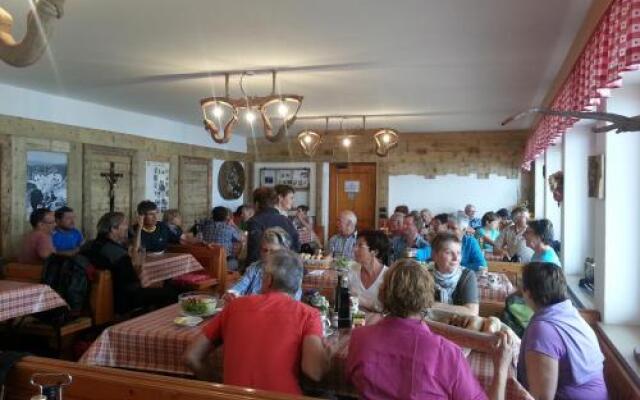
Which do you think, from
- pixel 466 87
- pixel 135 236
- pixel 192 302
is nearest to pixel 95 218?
pixel 135 236

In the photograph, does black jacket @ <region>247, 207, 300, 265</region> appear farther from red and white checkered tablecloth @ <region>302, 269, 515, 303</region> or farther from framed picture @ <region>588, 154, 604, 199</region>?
framed picture @ <region>588, 154, 604, 199</region>

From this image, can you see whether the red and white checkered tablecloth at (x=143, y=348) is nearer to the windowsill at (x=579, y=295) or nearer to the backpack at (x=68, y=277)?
the backpack at (x=68, y=277)

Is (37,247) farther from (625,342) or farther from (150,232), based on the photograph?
(625,342)

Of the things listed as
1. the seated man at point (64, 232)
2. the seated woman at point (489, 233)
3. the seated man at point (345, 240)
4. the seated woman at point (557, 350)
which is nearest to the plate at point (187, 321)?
the seated woman at point (557, 350)

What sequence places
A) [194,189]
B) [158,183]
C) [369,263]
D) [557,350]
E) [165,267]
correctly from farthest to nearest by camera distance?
[194,189]
[158,183]
[165,267]
[369,263]
[557,350]

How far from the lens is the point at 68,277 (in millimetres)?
3971

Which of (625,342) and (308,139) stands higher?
(308,139)

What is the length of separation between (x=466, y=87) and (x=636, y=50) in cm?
359

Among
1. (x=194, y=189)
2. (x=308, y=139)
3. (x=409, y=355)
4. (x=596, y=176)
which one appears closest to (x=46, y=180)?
(x=194, y=189)

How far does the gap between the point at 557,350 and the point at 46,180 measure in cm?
583

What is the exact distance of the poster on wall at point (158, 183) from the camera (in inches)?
297

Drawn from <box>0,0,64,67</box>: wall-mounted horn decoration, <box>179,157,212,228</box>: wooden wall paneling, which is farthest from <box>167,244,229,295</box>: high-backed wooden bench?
<box>0,0,64,67</box>: wall-mounted horn decoration

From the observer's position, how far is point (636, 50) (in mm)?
1859

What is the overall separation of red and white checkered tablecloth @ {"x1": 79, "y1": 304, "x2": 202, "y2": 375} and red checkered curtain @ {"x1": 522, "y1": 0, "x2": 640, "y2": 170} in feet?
7.52
